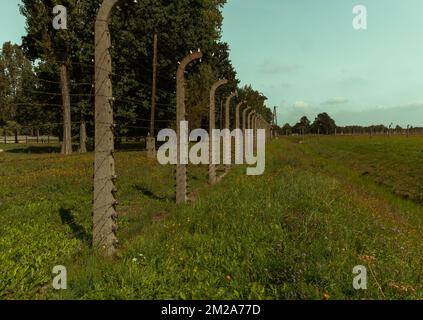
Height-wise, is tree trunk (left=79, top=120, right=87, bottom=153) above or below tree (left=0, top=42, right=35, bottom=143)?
below

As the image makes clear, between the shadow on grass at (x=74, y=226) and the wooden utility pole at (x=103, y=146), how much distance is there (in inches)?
24.9

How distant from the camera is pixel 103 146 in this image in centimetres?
641

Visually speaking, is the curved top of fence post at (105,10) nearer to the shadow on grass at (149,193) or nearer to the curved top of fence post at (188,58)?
the curved top of fence post at (188,58)


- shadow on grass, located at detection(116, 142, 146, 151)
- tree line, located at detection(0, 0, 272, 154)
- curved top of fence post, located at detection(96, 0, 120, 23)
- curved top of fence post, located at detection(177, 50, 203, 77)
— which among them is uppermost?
tree line, located at detection(0, 0, 272, 154)

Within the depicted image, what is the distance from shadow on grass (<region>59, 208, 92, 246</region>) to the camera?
7204 millimetres

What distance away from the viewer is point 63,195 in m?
11.8

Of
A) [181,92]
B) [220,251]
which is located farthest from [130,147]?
[220,251]

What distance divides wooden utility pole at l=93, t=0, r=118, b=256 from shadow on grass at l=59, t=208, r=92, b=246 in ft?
2.08

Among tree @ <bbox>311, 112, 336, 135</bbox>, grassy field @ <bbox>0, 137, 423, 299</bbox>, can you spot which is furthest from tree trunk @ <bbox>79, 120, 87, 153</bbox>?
tree @ <bbox>311, 112, 336, 135</bbox>

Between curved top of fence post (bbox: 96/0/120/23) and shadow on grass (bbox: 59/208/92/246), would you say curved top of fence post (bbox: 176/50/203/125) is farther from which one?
curved top of fence post (bbox: 96/0/120/23)

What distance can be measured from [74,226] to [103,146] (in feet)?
8.85
